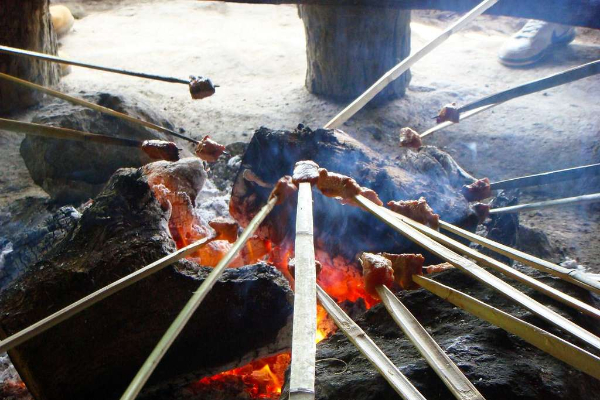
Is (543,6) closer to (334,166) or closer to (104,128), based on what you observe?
(334,166)

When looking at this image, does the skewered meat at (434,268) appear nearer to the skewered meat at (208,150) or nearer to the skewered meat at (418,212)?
the skewered meat at (418,212)

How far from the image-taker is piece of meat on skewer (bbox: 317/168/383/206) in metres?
2.38

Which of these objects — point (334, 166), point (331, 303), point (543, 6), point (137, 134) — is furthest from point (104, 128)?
point (543, 6)

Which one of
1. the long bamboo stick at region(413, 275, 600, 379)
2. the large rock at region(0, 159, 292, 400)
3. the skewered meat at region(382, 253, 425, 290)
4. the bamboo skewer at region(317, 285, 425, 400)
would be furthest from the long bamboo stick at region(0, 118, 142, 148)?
the long bamboo stick at region(413, 275, 600, 379)

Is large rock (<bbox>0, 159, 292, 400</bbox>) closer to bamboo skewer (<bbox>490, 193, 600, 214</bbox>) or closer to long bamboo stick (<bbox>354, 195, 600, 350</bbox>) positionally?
long bamboo stick (<bbox>354, 195, 600, 350</bbox>)

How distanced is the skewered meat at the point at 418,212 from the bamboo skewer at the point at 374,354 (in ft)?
2.45

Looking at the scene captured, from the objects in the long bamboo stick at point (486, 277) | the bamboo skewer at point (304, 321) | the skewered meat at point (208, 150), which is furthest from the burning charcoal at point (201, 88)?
the bamboo skewer at point (304, 321)

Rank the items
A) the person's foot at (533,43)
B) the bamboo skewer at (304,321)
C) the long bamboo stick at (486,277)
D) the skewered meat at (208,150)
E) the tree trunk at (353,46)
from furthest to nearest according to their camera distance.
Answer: the person's foot at (533,43) → the tree trunk at (353,46) → the skewered meat at (208,150) → the long bamboo stick at (486,277) → the bamboo skewer at (304,321)

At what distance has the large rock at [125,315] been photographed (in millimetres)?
2049

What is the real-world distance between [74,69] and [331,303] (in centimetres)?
599

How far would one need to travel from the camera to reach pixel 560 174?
2.82 m

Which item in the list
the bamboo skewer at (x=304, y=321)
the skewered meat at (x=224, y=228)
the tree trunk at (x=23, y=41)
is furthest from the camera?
the tree trunk at (x=23, y=41)

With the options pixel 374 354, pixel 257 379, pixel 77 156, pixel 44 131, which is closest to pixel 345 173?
pixel 257 379

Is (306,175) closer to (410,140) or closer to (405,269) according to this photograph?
(405,269)
